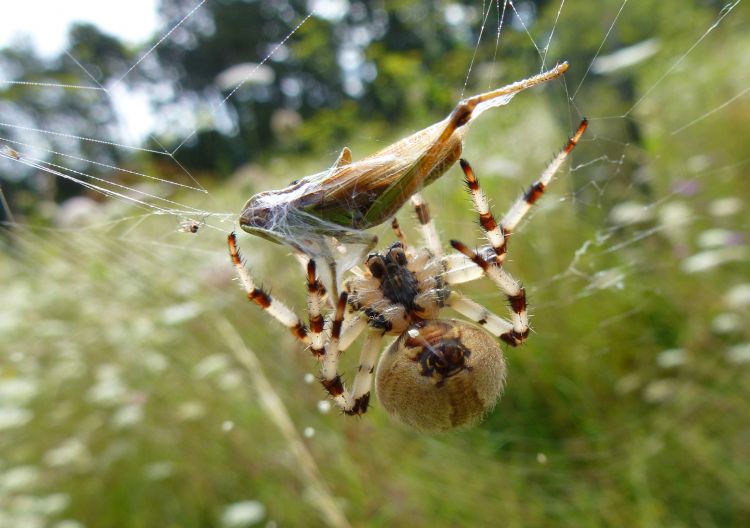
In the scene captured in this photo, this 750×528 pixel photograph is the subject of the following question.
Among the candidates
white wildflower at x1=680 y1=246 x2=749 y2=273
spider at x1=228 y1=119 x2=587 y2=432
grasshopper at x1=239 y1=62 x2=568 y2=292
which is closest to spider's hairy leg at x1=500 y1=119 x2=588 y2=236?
spider at x1=228 y1=119 x2=587 y2=432

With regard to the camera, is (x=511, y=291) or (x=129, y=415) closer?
(x=511, y=291)

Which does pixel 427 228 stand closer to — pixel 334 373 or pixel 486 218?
pixel 486 218

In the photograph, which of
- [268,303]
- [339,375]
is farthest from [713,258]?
[268,303]

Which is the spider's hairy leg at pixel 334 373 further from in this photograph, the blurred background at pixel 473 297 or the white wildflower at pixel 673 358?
the white wildflower at pixel 673 358

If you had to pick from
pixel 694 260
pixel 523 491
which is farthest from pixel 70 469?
pixel 694 260

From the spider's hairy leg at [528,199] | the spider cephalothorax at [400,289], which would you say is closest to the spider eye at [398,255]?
the spider cephalothorax at [400,289]

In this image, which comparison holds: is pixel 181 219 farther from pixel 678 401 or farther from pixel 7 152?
pixel 678 401

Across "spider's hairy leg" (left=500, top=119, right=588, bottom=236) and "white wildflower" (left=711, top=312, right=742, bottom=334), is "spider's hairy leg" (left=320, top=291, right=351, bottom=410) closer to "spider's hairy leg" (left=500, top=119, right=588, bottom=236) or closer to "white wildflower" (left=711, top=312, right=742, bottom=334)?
"spider's hairy leg" (left=500, top=119, right=588, bottom=236)
